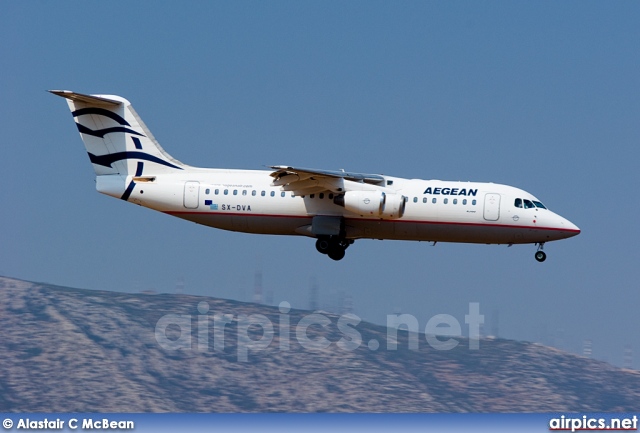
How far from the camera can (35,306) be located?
5930 inches

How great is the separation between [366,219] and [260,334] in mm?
113608

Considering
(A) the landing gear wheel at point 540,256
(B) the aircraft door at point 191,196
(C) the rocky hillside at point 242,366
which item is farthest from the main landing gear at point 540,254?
(C) the rocky hillside at point 242,366

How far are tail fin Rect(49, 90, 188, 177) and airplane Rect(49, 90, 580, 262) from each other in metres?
0.54

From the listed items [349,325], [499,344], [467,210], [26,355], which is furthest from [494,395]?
[467,210]

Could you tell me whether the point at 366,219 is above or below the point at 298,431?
above

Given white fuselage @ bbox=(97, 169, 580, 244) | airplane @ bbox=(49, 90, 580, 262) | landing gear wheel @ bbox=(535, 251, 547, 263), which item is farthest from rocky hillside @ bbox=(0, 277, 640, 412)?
landing gear wheel @ bbox=(535, 251, 547, 263)

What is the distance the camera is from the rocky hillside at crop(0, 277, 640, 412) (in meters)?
122

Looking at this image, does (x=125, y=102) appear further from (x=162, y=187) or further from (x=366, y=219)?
(x=366, y=219)

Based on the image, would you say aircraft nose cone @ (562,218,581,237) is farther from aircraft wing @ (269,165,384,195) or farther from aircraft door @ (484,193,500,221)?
aircraft wing @ (269,165,384,195)

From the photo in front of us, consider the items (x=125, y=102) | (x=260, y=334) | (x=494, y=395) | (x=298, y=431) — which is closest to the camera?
(x=298, y=431)

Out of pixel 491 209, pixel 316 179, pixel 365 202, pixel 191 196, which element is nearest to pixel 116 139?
pixel 191 196

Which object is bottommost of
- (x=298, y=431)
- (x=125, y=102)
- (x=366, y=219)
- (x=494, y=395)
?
(x=494, y=395)

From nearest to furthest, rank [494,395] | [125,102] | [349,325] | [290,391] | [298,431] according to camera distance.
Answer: [298,431] < [125,102] < [290,391] < [494,395] < [349,325]

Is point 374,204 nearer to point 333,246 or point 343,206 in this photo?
point 343,206
